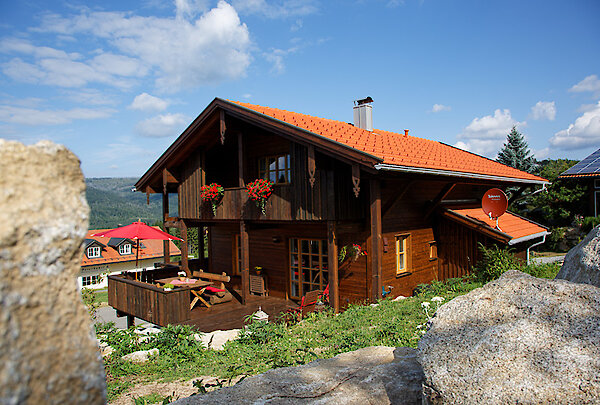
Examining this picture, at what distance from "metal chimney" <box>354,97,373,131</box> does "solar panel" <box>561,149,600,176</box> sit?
17231 mm

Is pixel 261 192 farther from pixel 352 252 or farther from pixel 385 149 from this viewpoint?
pixel 385 149

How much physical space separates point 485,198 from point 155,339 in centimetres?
959

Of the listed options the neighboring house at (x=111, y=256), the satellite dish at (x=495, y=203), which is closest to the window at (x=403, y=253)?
the satellite dish at (x=495, y=203)

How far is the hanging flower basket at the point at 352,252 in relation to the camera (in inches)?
400

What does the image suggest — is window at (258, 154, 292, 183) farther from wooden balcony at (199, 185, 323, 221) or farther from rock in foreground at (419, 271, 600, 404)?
rock in foreground at (419, 271, 600, 404)

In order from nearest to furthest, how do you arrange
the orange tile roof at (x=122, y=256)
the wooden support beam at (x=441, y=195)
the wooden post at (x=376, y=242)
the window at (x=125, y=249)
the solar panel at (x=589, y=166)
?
the wooden post at (x=376, y=242) → the wooden support beam at (x=441, y=195) → the solar panel at (x=589, y=166) → the orange tile roof at (x=122, y=256) → the window at (x=125, y=249)

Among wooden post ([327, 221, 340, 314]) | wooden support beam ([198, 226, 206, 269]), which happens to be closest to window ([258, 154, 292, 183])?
wooden post ([327, 221, 340, 314])

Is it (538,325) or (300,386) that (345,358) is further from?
(538,325)

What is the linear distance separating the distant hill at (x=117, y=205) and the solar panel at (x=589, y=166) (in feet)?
269

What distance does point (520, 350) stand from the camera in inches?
88.4

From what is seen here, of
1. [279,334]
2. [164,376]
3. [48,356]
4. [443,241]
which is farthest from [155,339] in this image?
[443,241]

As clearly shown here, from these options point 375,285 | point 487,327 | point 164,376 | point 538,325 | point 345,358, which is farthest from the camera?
point 375,285

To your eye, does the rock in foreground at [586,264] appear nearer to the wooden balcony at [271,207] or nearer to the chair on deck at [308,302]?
the chair on deck at [308,302]

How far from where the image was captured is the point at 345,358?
373 cm
